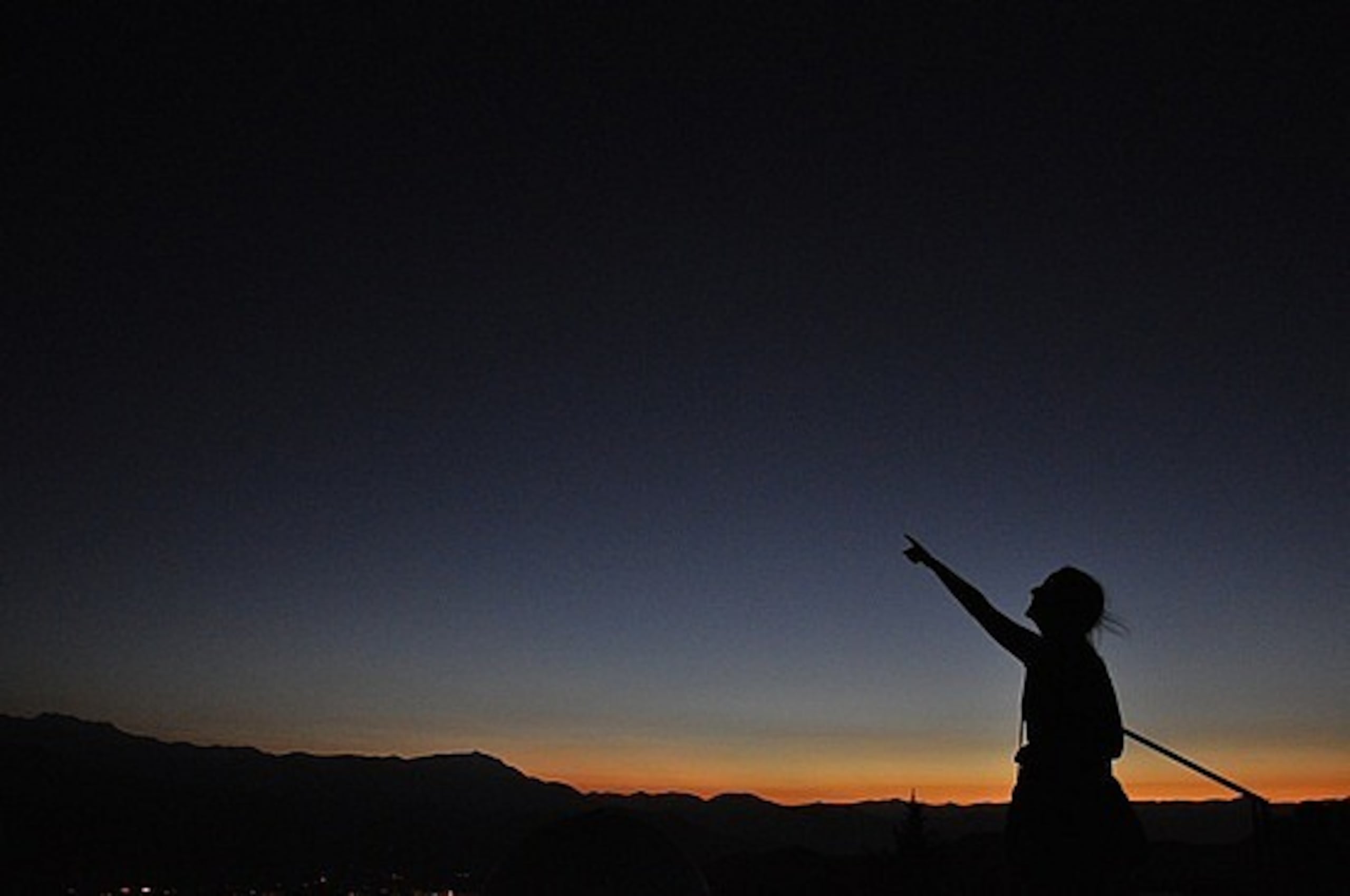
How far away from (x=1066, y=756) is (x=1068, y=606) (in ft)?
1.97

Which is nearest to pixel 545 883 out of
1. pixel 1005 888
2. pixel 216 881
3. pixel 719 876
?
pixel 1005 888

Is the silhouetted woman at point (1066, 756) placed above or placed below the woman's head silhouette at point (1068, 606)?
below

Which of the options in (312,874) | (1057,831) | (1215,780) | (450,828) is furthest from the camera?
(450,828)

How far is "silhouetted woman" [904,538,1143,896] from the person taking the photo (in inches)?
174

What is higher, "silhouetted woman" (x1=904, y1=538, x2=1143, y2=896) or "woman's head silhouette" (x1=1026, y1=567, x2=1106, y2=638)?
"woman's head silhouette" (x1=1026, y1=567, x2=1106, y2=638)

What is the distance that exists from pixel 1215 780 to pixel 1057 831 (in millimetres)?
1502

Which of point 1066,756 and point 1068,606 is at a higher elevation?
point 1068,606

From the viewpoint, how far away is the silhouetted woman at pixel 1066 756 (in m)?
4.43

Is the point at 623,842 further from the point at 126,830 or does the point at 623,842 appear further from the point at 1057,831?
the point at 126,830

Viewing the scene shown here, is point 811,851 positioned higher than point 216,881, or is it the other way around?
point 811,851

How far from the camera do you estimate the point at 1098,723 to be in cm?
453

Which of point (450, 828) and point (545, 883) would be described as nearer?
A: point (545, 883)

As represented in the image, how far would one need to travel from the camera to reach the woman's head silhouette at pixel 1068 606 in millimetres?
4648

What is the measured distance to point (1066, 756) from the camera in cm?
452
